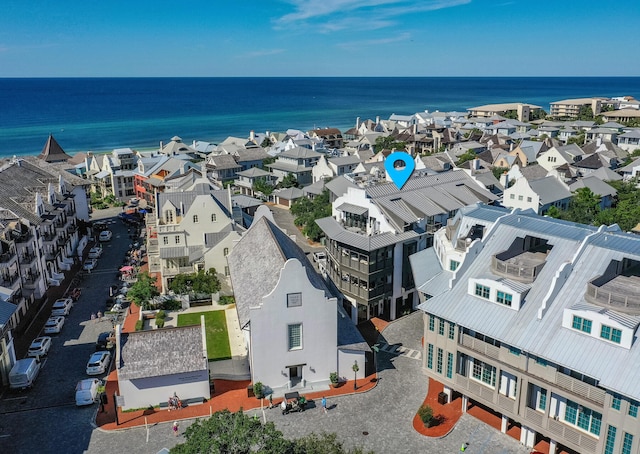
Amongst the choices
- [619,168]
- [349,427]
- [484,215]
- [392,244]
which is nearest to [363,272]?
[392,244]

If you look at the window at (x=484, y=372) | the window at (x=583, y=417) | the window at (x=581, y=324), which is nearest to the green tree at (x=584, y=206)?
the window at (x=484, y=372)

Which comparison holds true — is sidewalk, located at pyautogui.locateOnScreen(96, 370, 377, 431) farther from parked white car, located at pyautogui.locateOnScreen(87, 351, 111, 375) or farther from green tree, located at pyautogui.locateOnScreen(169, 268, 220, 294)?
green tree, located at pyautogui.locateOnScreen(169, 268, 220, 294)

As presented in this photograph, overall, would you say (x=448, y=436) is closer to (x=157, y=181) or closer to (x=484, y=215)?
(x=484, y=215)

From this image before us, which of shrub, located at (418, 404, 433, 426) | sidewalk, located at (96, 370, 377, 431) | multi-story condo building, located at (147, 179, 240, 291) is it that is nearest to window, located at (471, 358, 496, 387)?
shrub, located at (418, 404, 433, 426)

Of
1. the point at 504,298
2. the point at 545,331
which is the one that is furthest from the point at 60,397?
the point at 545,331

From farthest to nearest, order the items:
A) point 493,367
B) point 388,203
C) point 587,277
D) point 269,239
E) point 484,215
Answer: point 388,203 < point 269,239 < point 484,215 < point 493,367 < point 587,277

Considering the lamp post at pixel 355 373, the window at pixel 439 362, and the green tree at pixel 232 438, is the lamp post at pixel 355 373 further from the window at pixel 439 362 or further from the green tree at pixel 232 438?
the green tree at pixel 232 438

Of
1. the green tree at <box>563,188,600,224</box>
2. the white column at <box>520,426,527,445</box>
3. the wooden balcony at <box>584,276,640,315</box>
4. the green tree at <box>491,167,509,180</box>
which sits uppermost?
the wooden balcony at <box>584,276,640,315</box>
